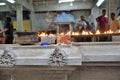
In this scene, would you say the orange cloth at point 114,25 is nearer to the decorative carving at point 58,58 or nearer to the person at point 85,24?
the person at point 85,24

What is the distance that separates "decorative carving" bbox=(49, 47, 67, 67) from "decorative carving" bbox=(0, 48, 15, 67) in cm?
24

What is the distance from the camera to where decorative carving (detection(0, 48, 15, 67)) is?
3.89 ft

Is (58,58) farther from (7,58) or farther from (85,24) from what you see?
(85,24)

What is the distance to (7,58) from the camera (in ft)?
3.92

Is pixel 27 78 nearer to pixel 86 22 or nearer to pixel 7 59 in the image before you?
pixel 7 59

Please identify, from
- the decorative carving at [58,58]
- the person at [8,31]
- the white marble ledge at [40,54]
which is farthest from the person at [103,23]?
the person at [8,31]

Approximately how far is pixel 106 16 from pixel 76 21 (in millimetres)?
256

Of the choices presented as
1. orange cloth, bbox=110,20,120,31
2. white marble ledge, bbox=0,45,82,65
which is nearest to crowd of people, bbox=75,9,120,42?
orange cloth, bbox=110,20,120,31

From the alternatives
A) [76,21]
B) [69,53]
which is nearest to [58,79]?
[69,53]

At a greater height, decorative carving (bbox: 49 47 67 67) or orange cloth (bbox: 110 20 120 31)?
orange cloth (bbox: 110 20 120 31)

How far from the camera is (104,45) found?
50.0 inches

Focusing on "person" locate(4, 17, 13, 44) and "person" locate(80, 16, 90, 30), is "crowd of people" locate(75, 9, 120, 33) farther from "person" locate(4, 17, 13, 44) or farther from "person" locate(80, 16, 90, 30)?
"person" locate(4, 17, 13, 44)

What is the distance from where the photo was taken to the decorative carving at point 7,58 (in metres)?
1.19

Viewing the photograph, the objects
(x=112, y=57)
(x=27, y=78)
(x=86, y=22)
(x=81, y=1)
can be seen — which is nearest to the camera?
(x=112, y=57)
